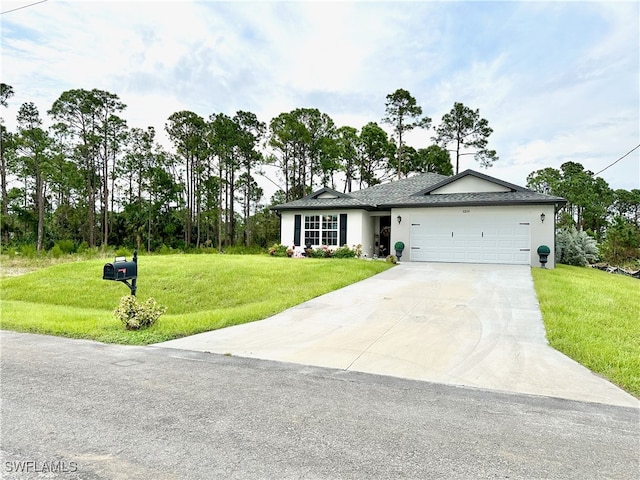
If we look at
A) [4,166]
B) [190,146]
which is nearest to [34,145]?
[4,166]

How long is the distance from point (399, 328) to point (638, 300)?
21.3 feet

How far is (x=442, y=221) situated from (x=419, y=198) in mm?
1562

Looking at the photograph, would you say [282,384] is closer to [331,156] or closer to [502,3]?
[502,3]

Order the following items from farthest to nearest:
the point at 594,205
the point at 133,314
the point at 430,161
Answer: the point at 594,205
the point at 430,161
the point at 133,314

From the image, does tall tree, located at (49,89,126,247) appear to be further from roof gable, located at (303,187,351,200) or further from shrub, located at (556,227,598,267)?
shrub, located at (556,227,598,267)

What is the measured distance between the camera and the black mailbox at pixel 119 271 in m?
6.11

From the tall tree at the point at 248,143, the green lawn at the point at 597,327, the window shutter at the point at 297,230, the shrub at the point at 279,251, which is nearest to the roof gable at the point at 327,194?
the window shutter at the point at 297,230

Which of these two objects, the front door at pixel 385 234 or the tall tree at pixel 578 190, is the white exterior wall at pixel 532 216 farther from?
the tall tree at pixel 578 190

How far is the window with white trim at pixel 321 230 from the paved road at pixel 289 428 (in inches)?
524

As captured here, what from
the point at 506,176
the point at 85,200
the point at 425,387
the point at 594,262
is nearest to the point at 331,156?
the point at 506,176

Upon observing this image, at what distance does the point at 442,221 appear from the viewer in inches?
620

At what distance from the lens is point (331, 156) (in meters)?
29.7

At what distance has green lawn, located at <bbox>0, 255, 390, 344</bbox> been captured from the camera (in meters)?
6.53

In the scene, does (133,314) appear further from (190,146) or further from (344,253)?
(190,146)
